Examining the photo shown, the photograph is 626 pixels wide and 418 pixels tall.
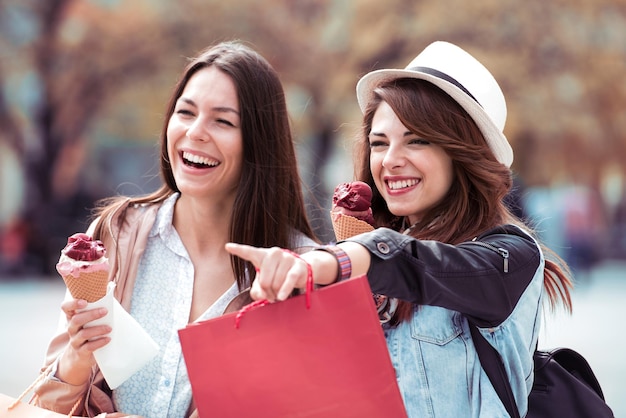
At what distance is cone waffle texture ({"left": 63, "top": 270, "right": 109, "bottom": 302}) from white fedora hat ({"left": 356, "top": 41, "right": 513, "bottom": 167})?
3.79ft

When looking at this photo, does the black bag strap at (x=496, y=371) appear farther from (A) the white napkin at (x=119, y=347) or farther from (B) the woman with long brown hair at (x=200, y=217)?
(A) the white napkin at (x=119, y=347)

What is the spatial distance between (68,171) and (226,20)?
4.98m

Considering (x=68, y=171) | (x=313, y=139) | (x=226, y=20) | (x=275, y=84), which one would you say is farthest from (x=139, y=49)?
(x=275, y=84)

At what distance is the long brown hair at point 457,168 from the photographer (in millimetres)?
2723

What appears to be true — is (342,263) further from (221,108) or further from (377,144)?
(221,108)

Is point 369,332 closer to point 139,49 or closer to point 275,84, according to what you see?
point 275,84

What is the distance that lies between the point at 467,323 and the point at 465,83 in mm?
818

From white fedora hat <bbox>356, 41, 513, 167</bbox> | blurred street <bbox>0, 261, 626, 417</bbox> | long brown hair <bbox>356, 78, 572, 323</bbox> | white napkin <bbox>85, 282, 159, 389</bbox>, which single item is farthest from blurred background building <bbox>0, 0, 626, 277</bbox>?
white napkin <bbox>85, 282, 159, 389</bbox>

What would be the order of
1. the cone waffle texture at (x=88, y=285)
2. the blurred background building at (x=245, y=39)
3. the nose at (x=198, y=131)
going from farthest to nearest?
the blurred background building at (x=245, y=39) < the nose at (x=198, y=131) < the cone waffle texture at (x=88, y=285)

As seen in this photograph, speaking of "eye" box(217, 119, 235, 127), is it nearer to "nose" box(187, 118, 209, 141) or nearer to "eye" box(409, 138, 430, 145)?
"nose" box(187, 118, 209, 141)

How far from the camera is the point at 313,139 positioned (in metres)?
19.5

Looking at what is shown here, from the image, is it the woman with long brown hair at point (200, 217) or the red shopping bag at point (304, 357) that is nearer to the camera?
the red shopping bag at point (304, 357)

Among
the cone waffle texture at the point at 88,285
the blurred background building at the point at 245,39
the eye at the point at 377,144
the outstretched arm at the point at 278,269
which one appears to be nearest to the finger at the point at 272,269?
the outstretched arm at the point at 278,269

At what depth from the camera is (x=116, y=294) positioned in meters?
2.93
